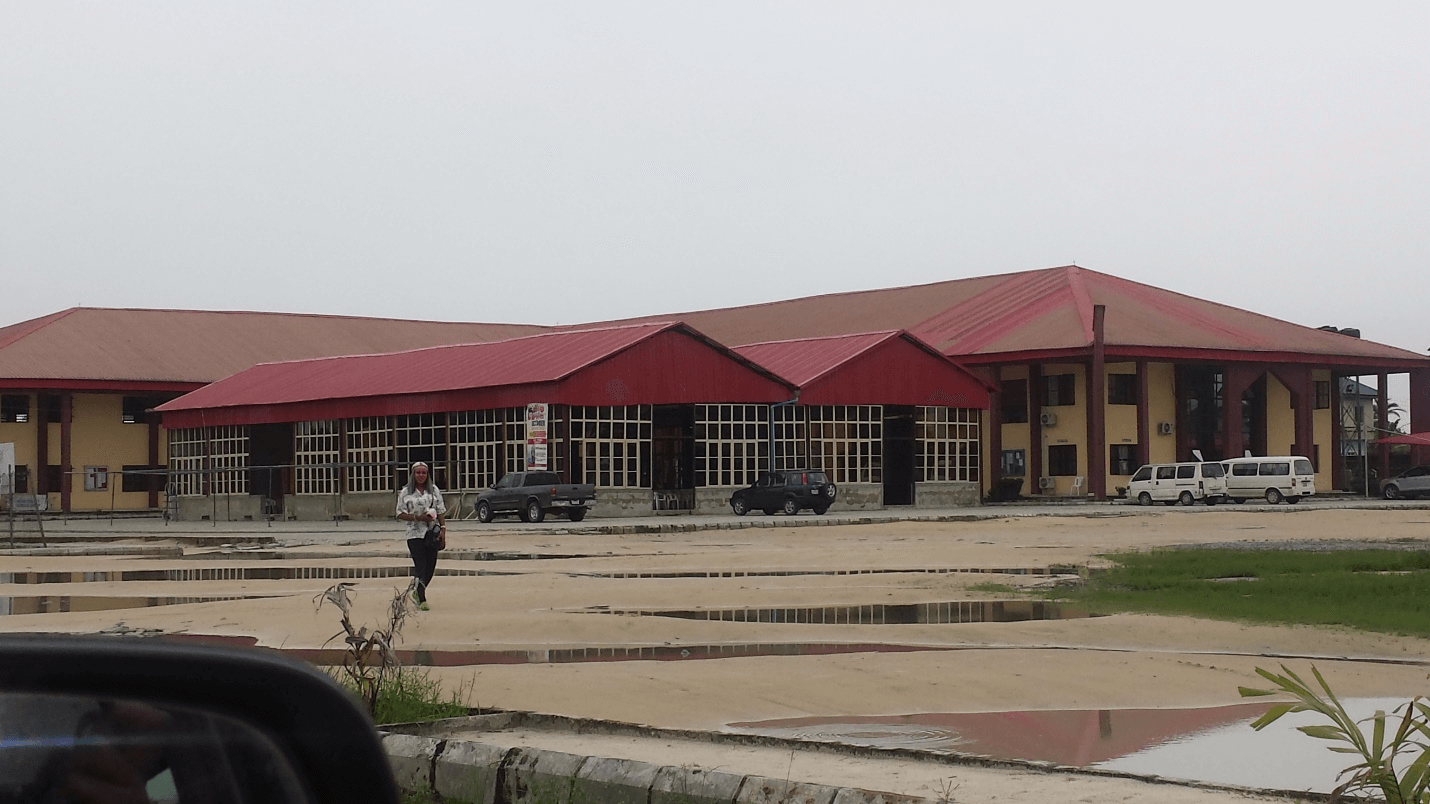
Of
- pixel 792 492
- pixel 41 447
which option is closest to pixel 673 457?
pixel 792 492

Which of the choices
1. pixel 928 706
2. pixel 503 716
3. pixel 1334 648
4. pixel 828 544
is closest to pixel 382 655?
pixel 503 716

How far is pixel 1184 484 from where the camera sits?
5766cm

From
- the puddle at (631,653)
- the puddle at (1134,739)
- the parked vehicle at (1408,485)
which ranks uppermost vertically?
the puddle at (1134,739)

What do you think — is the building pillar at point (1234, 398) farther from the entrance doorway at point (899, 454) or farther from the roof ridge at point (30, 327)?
the roof ridge at point (30, 327)

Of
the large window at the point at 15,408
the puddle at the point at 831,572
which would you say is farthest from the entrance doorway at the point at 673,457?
the puddle at the point at 831,572

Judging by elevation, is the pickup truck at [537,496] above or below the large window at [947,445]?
below

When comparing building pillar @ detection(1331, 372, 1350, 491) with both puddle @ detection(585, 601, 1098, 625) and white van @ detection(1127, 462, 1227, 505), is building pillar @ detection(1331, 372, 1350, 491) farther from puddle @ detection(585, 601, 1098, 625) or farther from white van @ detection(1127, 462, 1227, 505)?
puddle @ detection(585, 601, 1098, 625)

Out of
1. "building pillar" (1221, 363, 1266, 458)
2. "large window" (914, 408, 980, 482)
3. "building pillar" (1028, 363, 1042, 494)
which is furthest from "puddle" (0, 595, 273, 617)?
"building pillar" (1221, 363, 1266, 458)

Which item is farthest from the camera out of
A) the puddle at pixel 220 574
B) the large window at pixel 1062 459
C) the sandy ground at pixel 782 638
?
the large window at pixel 1062 459

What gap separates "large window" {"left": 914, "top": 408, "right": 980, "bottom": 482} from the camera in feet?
193

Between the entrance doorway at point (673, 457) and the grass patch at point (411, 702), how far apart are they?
1709 inches

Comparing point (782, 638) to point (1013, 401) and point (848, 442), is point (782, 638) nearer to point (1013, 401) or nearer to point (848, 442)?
point (848, 442)

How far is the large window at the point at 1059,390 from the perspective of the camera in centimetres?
6519

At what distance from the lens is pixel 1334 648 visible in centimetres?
1362
